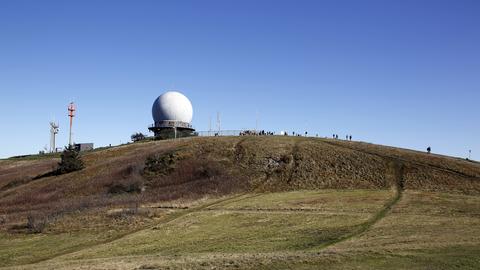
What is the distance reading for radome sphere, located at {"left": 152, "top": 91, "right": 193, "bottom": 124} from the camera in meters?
119

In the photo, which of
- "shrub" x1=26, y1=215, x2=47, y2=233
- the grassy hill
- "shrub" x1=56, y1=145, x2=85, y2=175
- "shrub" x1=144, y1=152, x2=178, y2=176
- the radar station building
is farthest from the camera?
the radar station building

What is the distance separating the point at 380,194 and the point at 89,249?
109 ft

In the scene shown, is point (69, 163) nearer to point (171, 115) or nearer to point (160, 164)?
point (160, 164)

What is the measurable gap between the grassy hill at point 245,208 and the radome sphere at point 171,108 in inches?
855

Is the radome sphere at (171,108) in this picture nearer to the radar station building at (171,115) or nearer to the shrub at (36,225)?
the radar station building at (171,115)

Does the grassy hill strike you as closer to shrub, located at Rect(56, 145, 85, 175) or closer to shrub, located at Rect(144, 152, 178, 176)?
shrub, located at Rect(144, 152, 178, 176)

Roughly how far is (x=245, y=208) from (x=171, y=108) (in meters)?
70.2

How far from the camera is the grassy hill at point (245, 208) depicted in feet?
101

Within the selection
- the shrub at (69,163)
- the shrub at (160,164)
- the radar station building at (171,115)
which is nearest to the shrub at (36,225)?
the shrub at (160,164)

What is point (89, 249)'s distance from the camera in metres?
38.2

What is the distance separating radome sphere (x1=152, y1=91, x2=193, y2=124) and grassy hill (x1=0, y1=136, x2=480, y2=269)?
21709mm

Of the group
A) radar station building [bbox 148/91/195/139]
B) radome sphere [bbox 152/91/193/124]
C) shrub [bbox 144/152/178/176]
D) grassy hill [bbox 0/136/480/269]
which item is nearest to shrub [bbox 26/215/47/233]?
grassy hill [bbox 0/136/480/269]

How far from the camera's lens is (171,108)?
119 m

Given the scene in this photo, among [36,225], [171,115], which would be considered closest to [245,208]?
[36,225]
